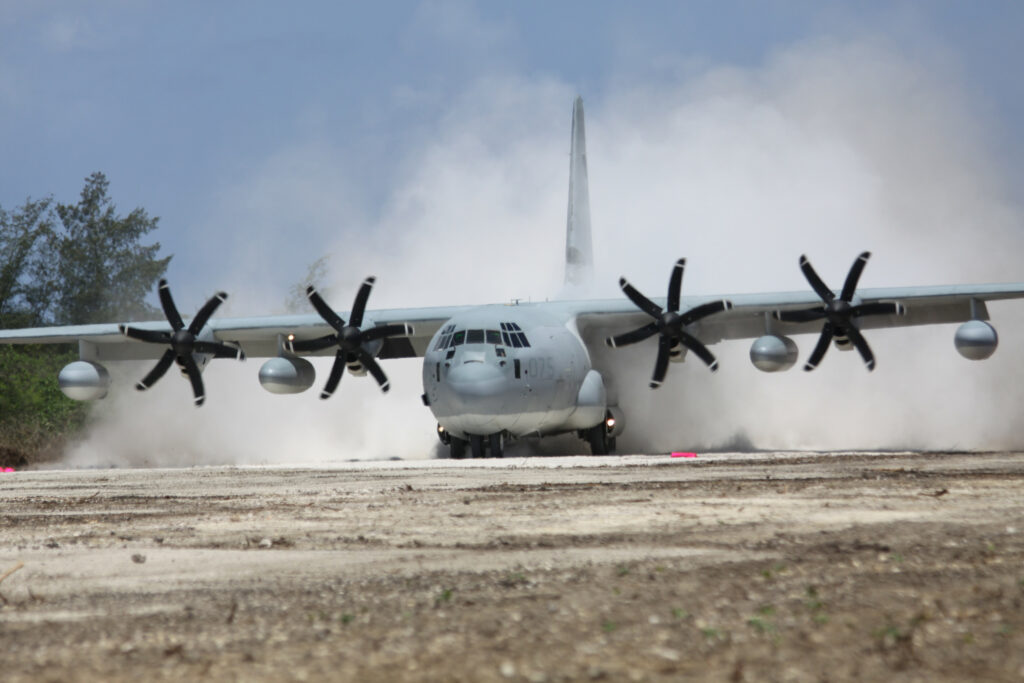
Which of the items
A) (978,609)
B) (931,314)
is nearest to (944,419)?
(931,314)

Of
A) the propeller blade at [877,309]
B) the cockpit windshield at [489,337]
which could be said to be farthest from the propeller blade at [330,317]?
the propeller blade at [877,309]

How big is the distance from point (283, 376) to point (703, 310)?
9464 mm

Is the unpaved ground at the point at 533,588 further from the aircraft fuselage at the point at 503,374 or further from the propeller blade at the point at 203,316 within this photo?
the propeller blade at the point at 203,316

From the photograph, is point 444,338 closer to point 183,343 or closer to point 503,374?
point 503,374

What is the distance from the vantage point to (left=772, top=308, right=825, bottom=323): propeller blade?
24047 mm

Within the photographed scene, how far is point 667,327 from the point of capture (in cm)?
2414

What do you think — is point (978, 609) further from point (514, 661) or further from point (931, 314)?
point (931, 314)

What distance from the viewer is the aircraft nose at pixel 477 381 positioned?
22.0 metres

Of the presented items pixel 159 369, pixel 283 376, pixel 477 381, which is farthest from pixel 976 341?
pixel 159 369

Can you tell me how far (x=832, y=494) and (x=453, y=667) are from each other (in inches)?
292

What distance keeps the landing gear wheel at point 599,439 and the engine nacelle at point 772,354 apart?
4435 mm

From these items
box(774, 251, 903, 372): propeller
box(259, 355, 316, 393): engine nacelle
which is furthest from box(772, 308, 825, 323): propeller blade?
box(259, 355, 316, 393): engine nacelle

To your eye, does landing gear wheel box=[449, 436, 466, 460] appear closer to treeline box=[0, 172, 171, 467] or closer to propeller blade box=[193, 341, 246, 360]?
propeller blade box=[193, 341, 246, 360]

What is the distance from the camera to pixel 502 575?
6051 millimetres
